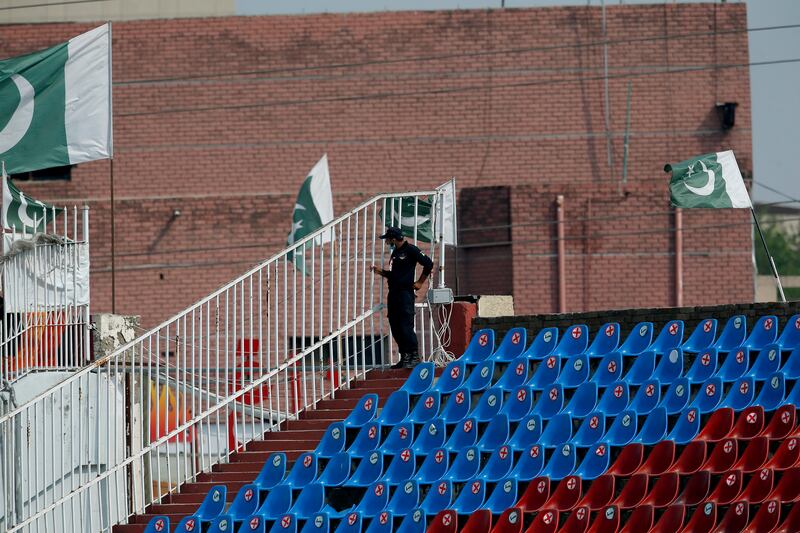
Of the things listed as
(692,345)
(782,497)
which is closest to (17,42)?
(692,345)

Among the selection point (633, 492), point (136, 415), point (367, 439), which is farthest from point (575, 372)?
point (136, 415)

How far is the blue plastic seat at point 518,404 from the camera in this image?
485 inches

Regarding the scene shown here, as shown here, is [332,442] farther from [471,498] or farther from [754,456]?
[754,456]

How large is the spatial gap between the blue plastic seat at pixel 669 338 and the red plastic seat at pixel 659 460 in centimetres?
122

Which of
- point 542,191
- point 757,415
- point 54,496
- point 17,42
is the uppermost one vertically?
point 17,42

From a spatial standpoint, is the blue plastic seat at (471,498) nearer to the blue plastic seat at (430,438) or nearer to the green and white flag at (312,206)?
the blue plastic seat at (430,438)

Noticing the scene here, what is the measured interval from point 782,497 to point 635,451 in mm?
Result: 1326

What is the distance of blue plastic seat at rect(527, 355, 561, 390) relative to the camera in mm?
12469

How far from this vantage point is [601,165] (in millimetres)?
24906

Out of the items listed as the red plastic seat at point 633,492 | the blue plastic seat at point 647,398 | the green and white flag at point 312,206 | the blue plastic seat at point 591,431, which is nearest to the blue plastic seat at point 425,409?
the blue plastic seat at point 591,431

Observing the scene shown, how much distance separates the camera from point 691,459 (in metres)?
10.9

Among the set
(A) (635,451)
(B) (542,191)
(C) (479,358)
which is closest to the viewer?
(A) (635,451)

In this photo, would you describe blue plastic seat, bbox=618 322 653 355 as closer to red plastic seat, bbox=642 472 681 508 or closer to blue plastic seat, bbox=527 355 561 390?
blue plastic seat, bbox=527 355 561 390

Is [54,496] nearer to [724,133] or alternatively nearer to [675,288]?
[675,288]
